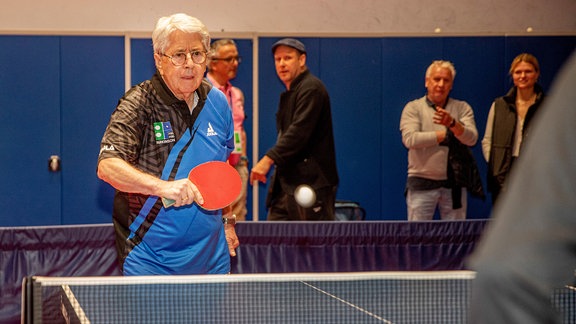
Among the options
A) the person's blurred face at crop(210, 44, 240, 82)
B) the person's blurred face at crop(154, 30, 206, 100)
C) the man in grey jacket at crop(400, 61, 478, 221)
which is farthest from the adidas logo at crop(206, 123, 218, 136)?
the man in grey jacket at crop(400, 61, 478, 221)

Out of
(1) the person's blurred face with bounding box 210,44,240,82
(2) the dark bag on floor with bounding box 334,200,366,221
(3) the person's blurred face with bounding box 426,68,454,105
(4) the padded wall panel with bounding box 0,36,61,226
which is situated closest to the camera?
(1) the person's blurred face with bounding box 210,44,240,82

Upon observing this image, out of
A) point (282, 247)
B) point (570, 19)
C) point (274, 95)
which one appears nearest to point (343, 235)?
point (282, 247)

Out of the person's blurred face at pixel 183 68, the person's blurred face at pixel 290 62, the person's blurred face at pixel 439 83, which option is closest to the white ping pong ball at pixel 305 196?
the person's blurred face at pixel 290 62

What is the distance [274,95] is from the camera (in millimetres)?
8570

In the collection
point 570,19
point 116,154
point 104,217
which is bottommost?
point 104,217

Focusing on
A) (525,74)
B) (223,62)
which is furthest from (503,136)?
(223,62)

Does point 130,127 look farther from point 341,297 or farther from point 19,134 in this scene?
point 19,134

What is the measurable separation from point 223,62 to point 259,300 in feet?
12.2

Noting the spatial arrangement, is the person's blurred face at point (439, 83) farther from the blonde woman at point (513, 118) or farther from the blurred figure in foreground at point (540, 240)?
the blurred figure in foreground at point (540, 240)

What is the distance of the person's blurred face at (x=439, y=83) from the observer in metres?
6.87

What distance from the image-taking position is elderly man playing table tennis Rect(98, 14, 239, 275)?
3346 mm

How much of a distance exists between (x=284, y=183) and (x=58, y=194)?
3120mm

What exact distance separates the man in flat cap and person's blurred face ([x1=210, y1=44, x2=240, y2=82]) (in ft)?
1.84

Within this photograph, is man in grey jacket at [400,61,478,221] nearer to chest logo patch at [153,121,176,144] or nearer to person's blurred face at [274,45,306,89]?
person's blurred face at [274,45,306,89]
